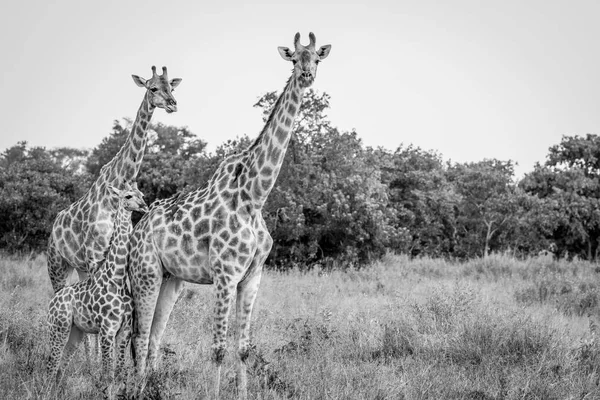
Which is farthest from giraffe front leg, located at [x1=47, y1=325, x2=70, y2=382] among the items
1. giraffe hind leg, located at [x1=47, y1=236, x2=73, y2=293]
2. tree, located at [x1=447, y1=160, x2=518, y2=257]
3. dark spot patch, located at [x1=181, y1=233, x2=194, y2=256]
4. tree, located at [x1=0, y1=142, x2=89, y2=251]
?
tree, located at [x1=447, y1=160, x2=518, y2=257]

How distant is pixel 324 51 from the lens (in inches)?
239

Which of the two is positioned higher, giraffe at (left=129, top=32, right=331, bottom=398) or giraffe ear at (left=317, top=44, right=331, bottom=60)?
giraffe ear at (left=317, top=44, right=331, bottom=60)

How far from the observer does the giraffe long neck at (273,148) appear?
587 centimetres

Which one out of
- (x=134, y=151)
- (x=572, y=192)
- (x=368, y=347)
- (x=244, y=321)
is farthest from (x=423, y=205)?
(x=244, y=321)

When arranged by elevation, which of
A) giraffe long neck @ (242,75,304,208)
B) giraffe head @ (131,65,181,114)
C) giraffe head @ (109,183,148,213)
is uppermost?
giraffe head @ (131,65,181,114)

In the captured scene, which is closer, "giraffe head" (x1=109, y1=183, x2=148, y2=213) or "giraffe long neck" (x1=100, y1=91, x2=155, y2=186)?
"giraffe head" (x1=109, y1=183, x2=148, y2=213)

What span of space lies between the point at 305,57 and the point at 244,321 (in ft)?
9.13

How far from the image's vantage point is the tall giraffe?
24.1 feet

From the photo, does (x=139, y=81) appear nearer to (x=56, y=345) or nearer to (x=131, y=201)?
(x=131, y=201)

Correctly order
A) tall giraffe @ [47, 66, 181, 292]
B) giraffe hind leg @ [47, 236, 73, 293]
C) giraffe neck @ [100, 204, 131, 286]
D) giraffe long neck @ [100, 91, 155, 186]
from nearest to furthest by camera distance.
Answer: giraffe neck @ [100, 204, 131, 286]
tall giraffe @ [47, 66, 181, 292]
giraffe long neck @ [100, 91, 155, 186]
giraffe hind leg @ [47, 236, 73, 293]

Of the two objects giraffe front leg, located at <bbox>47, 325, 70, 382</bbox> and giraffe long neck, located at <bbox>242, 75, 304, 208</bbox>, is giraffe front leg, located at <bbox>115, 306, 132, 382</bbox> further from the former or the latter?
giraffe long neck, located at <bbox>242, 75, 304, 208</bbox>

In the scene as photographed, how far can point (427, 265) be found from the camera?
17578 mm

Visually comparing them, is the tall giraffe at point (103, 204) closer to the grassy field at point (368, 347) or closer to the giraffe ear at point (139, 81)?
the giraffe ear at point (139, 81)

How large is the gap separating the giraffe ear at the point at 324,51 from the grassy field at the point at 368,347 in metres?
3.35
